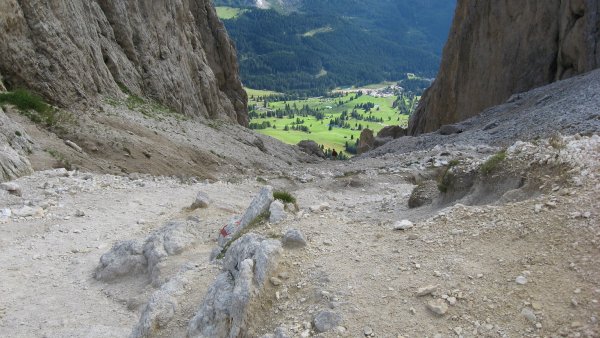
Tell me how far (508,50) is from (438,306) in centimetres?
4913

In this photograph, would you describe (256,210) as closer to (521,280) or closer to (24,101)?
(521,280)

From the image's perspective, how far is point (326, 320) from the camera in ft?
Result: 28.6

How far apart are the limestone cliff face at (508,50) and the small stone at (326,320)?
135ft

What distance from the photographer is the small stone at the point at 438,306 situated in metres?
8.43

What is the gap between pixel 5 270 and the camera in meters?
15.4

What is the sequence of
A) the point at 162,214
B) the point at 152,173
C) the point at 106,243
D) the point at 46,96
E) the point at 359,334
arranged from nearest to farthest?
the point at 359,334, the point at 106,243, the point at 162,214, the point at 152,173, the point at 46,96

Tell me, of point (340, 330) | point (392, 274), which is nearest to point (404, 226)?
point (392, 274)

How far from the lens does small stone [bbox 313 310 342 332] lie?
8.63m

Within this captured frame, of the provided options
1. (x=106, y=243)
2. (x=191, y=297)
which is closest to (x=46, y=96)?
(x=106, y=243)

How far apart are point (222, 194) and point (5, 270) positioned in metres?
10.4

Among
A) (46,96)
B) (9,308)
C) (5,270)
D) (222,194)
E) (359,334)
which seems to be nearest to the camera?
(359,334)

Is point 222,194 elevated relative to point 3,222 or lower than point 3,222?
elevated

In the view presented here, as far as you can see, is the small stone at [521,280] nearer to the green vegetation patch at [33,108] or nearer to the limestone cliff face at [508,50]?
the green vegetation patch at [33,108]

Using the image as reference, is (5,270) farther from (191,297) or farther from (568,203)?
(568,203)
